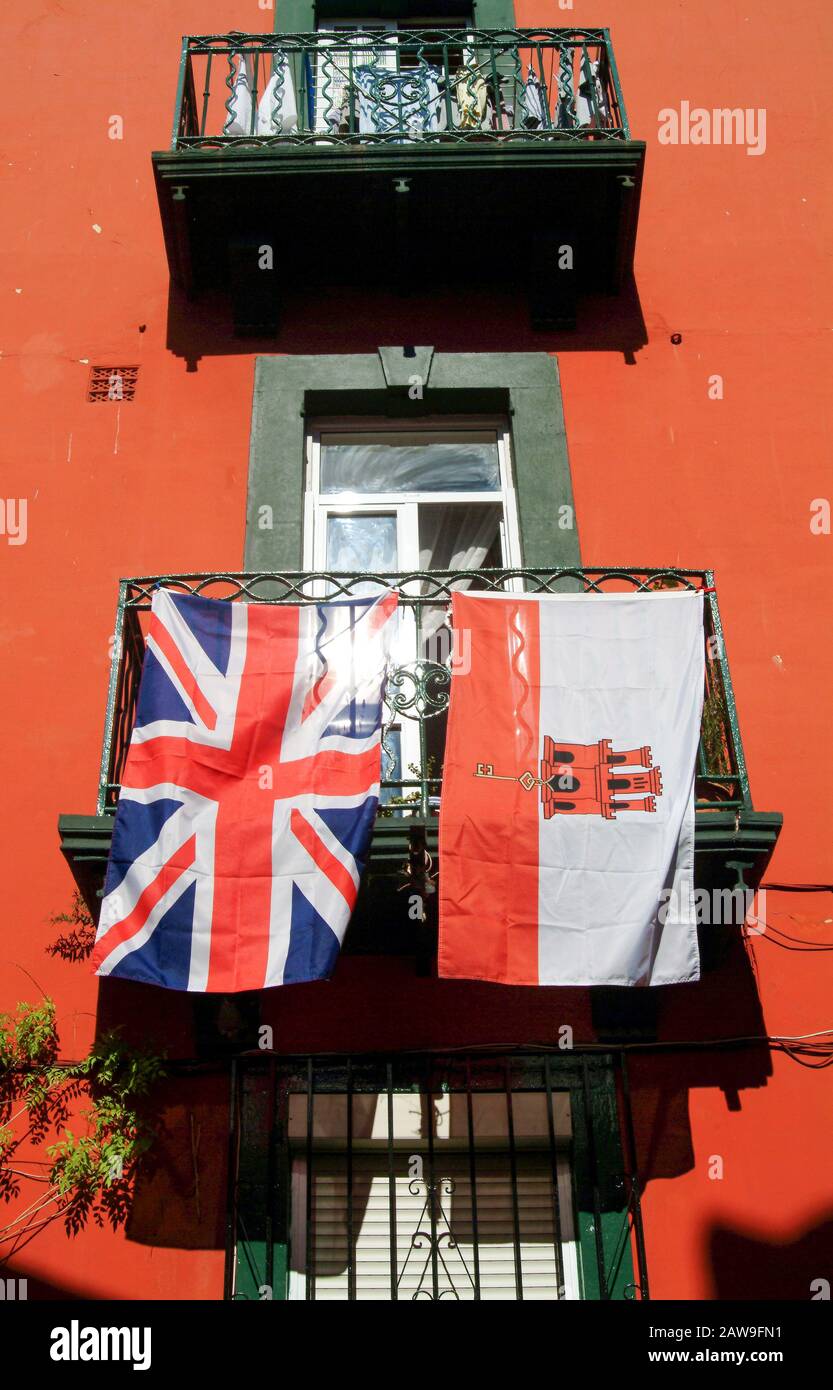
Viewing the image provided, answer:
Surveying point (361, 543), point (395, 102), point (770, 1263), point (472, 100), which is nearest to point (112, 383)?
point (361, 543)

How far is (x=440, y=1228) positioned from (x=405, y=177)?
18.8 feet

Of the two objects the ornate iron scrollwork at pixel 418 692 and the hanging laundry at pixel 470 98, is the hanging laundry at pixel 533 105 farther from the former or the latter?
the ornate iron scrollwork at pixel 418 692

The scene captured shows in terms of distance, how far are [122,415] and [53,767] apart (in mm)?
2275

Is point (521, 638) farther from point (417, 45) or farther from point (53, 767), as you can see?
point (417, 45)

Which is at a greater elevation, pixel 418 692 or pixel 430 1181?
pixel 418 692

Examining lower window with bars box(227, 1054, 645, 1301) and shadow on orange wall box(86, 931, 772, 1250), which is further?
shadow on orange wall box(86, 931, 772, 1250)

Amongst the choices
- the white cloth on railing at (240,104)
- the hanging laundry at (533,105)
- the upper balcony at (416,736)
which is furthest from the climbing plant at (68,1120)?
the hanging laundry at (533,105)

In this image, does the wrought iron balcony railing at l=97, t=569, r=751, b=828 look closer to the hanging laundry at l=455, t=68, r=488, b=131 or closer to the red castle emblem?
the red castle emblem

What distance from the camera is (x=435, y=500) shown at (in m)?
7.51

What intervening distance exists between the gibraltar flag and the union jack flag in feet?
1.45

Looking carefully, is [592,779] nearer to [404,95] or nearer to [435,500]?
[435,500]

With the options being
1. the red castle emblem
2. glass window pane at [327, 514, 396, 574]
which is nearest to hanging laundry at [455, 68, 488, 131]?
glass window pane at [327, 514, 396, 574]

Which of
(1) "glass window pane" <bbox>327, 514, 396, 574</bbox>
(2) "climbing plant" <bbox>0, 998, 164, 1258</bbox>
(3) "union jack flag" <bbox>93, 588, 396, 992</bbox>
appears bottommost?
(2) "climbing plant" <bbox>0, 998, 164, 1258</bbox>

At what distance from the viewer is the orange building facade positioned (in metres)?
5.55
